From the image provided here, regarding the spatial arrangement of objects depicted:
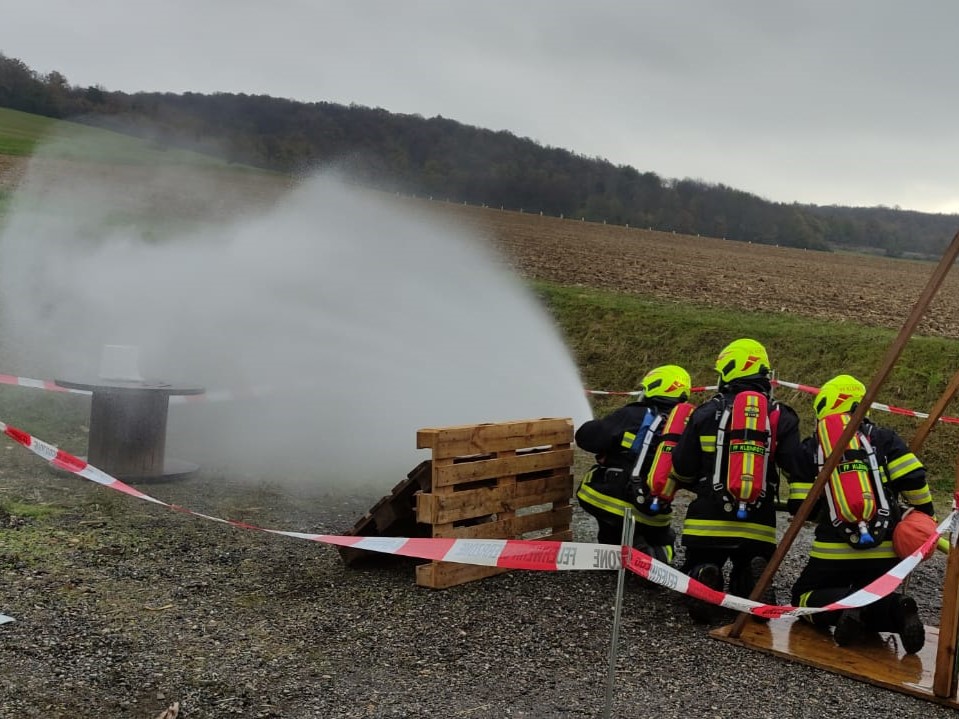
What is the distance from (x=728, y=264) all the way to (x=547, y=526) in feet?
99.4

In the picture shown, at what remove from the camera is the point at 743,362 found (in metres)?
6.59

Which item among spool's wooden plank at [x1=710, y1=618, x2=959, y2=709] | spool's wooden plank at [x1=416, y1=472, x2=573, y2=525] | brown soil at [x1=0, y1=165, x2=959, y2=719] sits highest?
spool's wooden plank at [x1=416, y1=472, x2=573, y2=525]

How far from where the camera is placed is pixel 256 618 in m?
5.77

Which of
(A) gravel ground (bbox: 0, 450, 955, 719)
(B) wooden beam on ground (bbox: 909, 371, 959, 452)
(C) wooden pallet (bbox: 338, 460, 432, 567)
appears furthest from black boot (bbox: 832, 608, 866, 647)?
(C) wooden pallet (bbox: 338, 460, 432, 567)

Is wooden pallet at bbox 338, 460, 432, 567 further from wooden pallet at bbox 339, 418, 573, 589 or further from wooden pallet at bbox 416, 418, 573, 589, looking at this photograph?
wooden pallet at bbox 416, 418, 573, 589

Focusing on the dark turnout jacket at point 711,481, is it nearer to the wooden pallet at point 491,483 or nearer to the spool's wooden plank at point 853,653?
the spool's wooden plank at point 853,653

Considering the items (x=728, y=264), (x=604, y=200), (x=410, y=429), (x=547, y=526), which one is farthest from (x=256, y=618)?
(x=604, y=200)

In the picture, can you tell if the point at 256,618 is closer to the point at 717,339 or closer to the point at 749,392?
the point at 749,392

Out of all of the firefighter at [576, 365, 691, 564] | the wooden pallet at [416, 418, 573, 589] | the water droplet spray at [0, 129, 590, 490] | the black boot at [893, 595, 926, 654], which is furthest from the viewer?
the water droplet spray at [0, 129, 590, 490]

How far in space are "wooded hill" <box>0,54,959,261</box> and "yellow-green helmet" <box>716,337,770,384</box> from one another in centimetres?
1303

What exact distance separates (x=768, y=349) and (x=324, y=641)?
45.2 feet

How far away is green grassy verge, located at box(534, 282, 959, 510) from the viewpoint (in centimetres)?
1495

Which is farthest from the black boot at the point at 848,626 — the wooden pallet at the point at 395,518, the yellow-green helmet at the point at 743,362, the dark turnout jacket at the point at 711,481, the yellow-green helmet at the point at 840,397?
the wooden pallet at the point at 395,518

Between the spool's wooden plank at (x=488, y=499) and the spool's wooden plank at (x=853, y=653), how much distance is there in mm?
1827
